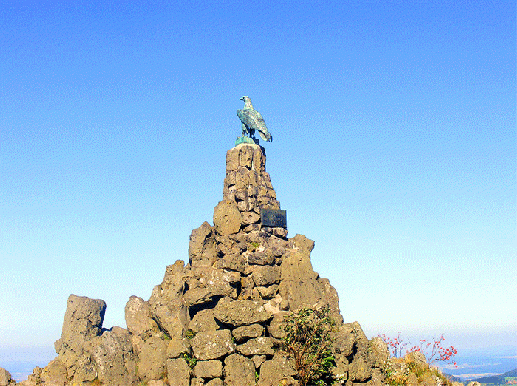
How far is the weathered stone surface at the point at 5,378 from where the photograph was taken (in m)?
26.3

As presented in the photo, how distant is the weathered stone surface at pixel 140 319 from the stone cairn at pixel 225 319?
0.05 m

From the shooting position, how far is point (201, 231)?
1180 inches

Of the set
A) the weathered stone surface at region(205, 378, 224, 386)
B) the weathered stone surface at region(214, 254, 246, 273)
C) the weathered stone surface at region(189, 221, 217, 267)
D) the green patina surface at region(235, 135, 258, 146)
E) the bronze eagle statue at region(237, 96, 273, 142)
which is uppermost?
the bronze eagle statue at region(237, 96, 273, 142)

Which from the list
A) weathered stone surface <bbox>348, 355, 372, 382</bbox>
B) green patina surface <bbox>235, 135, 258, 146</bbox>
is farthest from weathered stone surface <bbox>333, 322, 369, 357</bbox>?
green patina surface <bbox>235, 135, 258, 146</bbox>

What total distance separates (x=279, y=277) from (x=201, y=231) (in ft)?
15.6

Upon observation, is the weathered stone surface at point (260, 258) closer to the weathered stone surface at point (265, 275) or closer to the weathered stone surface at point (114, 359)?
the weathered stone surface at point (265, 275)

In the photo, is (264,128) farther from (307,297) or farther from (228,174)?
(307,297)

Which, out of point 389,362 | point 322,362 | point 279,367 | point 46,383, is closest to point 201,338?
point 279,367

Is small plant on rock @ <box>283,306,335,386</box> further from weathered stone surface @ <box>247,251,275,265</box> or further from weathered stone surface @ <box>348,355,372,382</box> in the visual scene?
weathered stone surface @ <box>247,251,275,265</box>

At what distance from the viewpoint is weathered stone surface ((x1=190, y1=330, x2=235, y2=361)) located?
25.3 metres

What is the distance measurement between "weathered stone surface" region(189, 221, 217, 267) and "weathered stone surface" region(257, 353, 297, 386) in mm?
6627

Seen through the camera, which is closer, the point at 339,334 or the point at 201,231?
the point at 339,334

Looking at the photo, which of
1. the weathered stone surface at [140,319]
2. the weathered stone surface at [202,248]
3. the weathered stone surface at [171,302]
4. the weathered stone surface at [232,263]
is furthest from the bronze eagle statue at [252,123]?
the weathered stone surface at [140,319]

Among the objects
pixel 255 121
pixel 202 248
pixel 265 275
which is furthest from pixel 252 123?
pixel 265 275
